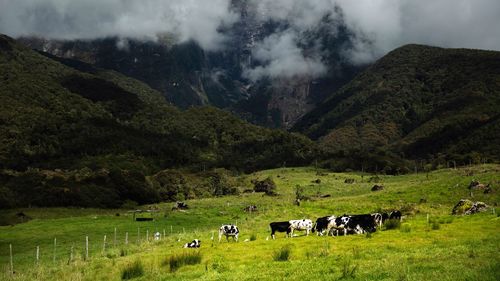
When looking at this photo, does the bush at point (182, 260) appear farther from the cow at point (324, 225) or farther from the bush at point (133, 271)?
the cow at point (324, 225)

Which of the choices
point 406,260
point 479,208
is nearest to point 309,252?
point 406,260

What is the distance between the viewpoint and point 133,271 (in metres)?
24.9

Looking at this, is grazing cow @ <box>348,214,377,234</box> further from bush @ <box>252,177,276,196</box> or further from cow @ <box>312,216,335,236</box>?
bush @ <box>252,177,276,196</box>

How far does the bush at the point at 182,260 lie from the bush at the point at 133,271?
156cm

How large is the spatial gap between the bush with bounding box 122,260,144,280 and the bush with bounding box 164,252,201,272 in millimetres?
1559

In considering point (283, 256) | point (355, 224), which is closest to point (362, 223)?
point (355, 224)

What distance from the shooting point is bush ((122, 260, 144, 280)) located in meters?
24.7

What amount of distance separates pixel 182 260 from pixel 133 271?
2.79 metres

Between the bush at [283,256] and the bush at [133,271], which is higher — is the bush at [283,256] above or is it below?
above

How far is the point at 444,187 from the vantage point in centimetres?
8325

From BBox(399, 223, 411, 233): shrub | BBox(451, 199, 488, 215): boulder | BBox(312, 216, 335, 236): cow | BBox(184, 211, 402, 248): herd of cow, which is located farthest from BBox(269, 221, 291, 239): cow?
BBox(451, 199, 488, 215): boulder

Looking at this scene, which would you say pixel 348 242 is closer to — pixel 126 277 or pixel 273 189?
pixel 126 277

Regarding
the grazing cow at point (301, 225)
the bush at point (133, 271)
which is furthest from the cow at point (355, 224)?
the bush at point (133, 271)

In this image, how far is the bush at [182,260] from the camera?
25869 millimetres
